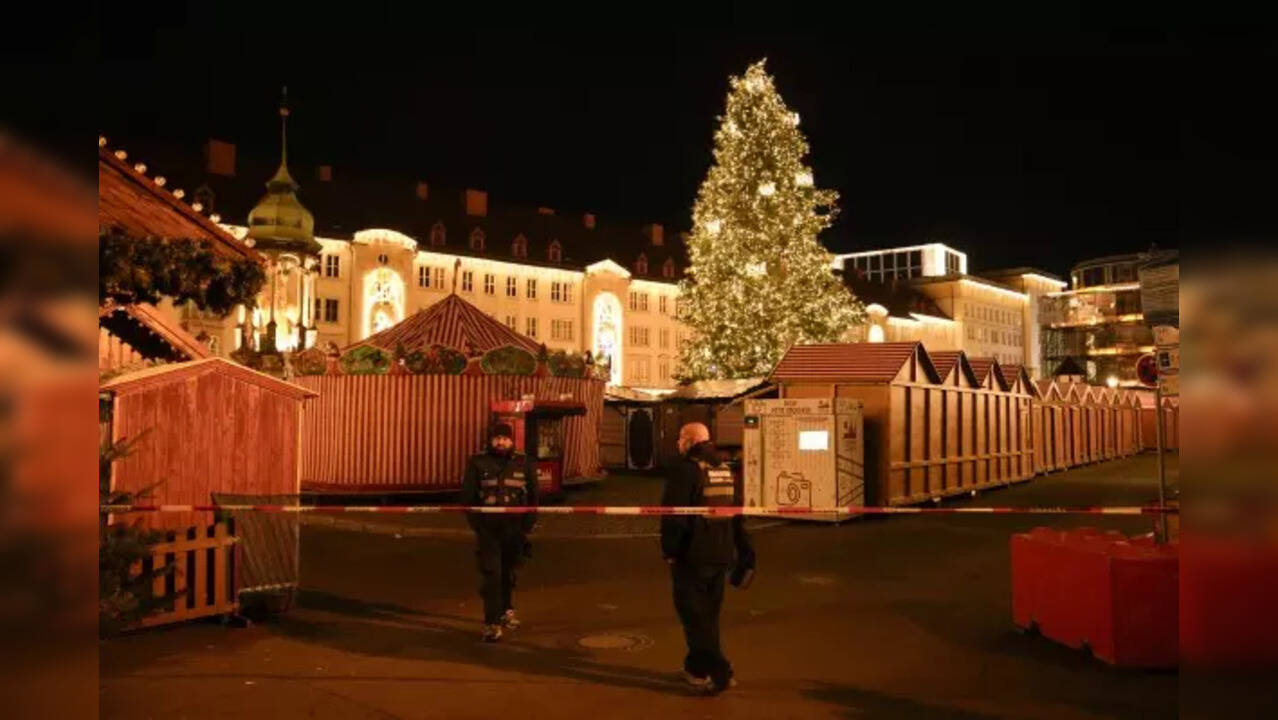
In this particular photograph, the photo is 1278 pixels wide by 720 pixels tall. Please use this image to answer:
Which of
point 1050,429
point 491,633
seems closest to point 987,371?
point 1050,429

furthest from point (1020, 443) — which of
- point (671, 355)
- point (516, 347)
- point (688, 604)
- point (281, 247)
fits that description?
point (671, 355)

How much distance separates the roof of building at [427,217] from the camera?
50250mm

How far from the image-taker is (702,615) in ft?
22.7

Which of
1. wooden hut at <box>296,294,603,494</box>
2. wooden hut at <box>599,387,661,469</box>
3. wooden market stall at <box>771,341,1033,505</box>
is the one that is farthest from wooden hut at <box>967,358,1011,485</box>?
wooden hut at <box>599,387,661,469</box>

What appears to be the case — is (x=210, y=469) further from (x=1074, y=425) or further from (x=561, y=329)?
(x=561, y=329)

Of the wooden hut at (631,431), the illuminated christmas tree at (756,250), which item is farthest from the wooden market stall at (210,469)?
the illuminated christmas tree at (756,250)

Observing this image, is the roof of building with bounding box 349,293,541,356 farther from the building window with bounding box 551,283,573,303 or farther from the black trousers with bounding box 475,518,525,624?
the building window with bounding box 551,283,573,303

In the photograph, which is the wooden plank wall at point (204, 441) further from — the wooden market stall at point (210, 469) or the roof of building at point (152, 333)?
the roof of building at point (152, 333)

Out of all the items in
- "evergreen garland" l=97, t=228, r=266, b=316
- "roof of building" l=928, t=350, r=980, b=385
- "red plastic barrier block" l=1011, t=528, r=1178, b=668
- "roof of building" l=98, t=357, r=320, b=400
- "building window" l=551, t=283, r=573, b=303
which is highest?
"building window" l=551, t=283, r=573, b=303

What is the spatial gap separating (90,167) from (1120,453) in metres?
45.4

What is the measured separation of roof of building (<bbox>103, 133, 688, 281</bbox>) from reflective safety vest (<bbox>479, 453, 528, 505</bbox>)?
42052 millimetres

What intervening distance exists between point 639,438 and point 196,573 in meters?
25.1

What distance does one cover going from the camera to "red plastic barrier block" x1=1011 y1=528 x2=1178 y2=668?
738 centimetres

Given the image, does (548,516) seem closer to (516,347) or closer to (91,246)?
(516,347)
